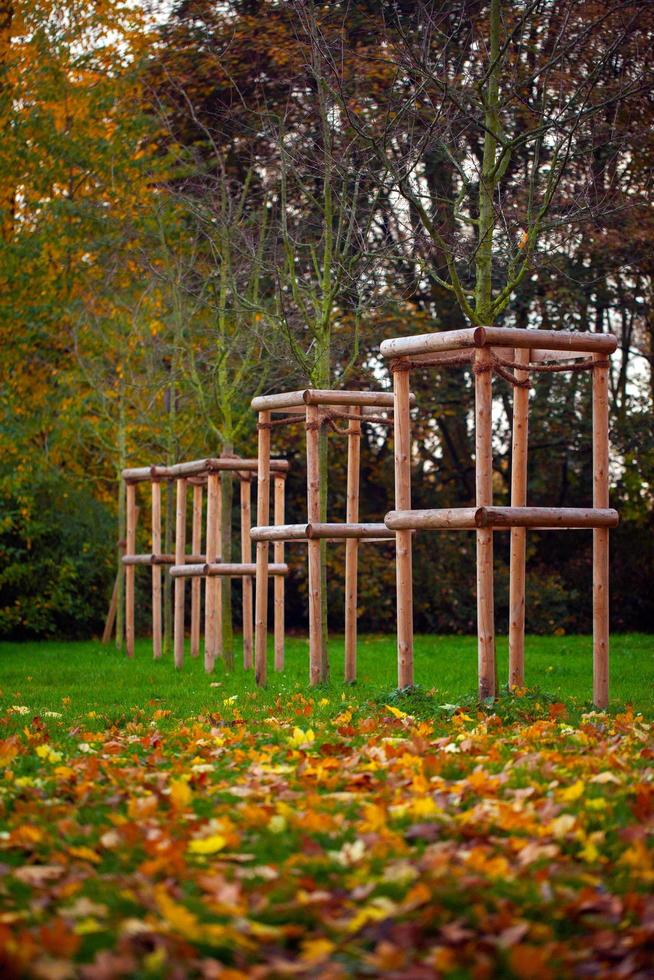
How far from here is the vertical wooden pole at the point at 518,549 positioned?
8.89 metres

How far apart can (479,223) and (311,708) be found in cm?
386

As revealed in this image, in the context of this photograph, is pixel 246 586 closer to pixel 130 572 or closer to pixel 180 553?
pixel 180 553

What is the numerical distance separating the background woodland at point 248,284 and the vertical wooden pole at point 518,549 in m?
3.24

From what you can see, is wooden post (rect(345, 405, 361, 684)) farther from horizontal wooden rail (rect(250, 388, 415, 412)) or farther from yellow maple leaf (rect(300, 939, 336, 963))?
yellow maple leaf (rect(300, 939, 336, 963))

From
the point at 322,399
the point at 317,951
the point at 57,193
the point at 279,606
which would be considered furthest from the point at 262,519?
the point at 57,193

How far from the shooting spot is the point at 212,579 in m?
12.7

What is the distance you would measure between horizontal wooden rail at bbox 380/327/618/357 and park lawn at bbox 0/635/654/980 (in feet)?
8.18

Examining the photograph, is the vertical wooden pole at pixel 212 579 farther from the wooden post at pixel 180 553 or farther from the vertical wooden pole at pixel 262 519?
the vertical wooden pole at pixel 262 519

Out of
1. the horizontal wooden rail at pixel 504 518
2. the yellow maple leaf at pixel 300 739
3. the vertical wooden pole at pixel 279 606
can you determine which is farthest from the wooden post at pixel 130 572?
the yellow maple leaf at pixel 300 739

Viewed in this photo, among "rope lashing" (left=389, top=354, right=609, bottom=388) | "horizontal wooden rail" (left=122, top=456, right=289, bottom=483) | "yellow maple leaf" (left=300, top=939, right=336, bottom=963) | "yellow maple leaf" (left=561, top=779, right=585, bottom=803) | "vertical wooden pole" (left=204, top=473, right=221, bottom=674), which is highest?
"rope lashing" (left=389, top=354, right=609, bottom=388)

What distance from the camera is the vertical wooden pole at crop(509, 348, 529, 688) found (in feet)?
29.2

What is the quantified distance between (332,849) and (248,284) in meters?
10.9

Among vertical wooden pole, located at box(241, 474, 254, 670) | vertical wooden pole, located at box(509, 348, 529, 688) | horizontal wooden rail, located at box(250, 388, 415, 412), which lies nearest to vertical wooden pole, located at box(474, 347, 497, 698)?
vertical wooden pole, located at box(509, 348, 529, 688)

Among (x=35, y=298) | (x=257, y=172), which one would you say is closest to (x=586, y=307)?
(x=257, y=172)
